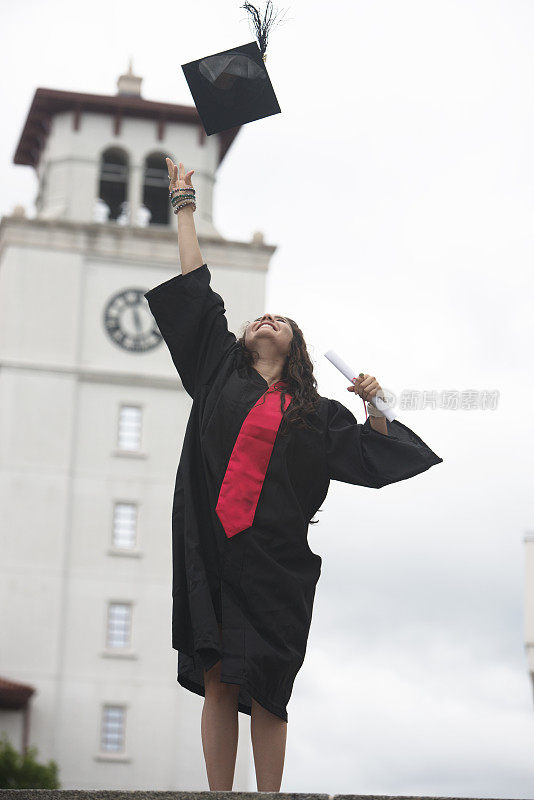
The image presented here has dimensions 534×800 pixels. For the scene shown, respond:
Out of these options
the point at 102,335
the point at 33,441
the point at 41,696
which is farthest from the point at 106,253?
the point at 41,696

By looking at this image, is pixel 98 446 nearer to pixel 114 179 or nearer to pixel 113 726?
pixel 113 726

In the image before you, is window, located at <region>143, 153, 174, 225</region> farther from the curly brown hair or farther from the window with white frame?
the curly brown hair

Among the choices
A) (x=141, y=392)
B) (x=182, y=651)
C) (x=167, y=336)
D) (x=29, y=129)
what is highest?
(x=29, y=129)

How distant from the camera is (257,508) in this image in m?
6.07

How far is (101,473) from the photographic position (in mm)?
44219

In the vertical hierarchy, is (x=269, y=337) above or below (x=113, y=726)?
above

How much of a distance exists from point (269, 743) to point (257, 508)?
849 mm

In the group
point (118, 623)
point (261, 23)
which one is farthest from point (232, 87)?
point (118, 623)

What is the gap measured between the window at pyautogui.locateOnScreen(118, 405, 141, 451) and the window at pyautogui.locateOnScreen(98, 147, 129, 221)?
645cm

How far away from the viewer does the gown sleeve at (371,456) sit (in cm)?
627

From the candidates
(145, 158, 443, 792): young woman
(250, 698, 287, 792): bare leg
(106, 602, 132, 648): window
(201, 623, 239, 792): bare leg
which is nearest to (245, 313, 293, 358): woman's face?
(145, 158, 443, 792): young woman

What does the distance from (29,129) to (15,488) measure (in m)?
12.1

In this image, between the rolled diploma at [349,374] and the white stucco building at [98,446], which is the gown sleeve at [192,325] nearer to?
the rolled diploma at [349,374]

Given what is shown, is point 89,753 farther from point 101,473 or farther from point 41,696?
point 101,473
